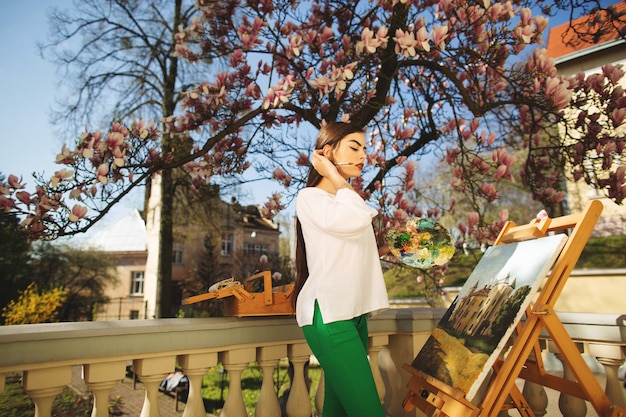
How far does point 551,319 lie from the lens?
1677mm

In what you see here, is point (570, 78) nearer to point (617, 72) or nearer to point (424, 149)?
point (617, 72)

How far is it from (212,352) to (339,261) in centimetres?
84

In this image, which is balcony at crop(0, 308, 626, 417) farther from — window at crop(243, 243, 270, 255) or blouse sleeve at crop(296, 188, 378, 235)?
window at crop(243, 243, 270, 255)

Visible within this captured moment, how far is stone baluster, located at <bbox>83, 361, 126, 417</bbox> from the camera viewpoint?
1697 mm

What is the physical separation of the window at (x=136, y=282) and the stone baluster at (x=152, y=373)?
2737 centimetres

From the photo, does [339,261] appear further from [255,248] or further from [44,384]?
[255,248]

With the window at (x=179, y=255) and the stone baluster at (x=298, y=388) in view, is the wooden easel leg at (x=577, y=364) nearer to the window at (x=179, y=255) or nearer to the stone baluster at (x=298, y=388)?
the stone baluster at (x=298, y=388)

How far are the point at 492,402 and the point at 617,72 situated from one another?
3082 millimetres

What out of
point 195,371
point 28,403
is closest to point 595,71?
point 195,371

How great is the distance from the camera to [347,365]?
61.5 inches

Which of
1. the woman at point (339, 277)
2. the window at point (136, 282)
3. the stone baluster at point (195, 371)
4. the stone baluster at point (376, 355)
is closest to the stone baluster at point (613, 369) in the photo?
the stone baluster at point (376, 355)

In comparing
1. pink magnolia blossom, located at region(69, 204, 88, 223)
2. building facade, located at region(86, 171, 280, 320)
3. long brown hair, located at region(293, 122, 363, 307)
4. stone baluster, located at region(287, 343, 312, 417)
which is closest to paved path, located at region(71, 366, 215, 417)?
pink magnolia blossom, located at region(69, 204, 88, 223)

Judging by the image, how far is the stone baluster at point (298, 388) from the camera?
226cm

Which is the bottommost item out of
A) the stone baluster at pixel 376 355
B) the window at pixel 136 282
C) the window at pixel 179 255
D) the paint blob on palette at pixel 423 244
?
the stone baluster at pixel 376 355
